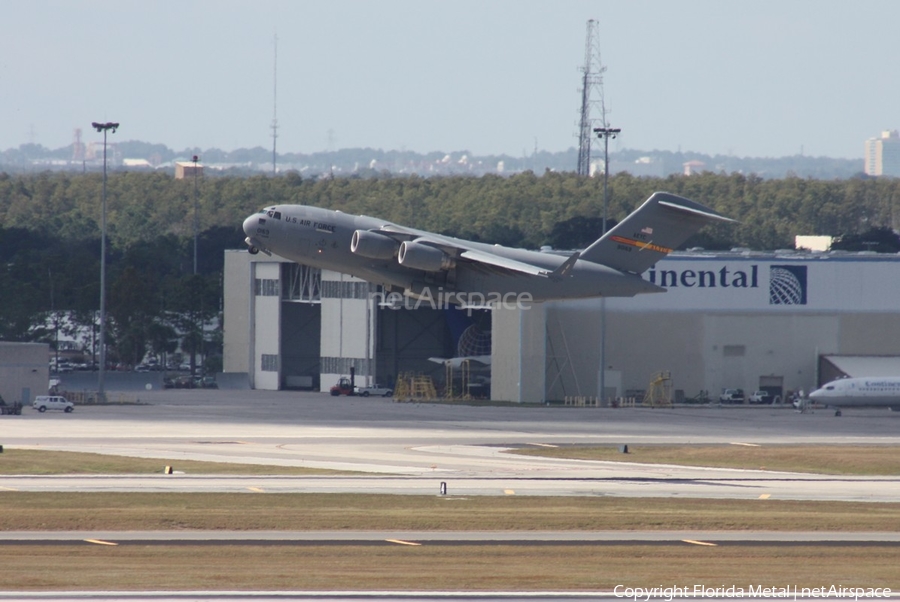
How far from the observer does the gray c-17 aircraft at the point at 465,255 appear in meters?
50.8

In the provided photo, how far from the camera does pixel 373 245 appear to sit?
51.2m

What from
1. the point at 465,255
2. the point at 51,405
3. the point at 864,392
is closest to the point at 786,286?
the point at 864,392

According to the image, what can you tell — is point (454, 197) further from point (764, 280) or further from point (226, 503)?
point (226, 503)

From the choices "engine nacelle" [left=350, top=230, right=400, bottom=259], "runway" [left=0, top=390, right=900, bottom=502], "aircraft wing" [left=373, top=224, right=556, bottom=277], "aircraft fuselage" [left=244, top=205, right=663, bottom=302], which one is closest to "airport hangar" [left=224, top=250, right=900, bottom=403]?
"runway" [left=0, top=390, right=900, bottom=502]

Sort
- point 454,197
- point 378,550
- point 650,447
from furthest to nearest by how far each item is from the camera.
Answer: point 454,197, point 650,447, point 378,550

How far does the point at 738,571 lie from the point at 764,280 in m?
63.5

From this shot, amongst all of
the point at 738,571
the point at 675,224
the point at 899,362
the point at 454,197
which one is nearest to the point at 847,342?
the point at 899,362

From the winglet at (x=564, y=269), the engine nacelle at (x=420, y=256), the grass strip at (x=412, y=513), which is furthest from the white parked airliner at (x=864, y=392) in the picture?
the grass strip at (x=412, y=513)

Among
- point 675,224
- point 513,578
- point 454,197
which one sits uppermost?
point 454,197

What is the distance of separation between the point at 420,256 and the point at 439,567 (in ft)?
93.1

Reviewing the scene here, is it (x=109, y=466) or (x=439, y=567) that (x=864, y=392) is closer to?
(x=109, y=466)

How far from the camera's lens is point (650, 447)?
175 feet

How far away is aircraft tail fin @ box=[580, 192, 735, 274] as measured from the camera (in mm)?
56062

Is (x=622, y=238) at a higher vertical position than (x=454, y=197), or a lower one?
lower
